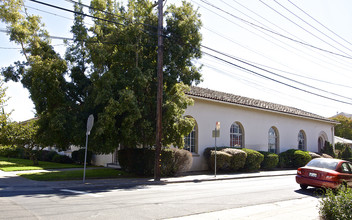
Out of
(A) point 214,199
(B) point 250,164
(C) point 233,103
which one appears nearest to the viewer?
(A) point 214,199

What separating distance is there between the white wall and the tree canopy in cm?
479

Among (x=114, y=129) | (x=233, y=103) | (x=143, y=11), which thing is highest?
(x=143, y=11)

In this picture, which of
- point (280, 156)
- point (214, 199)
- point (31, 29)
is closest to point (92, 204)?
point (214, 199)

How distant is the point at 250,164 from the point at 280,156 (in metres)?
5.26

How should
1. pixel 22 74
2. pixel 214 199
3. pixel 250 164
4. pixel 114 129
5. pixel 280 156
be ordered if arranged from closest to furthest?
pixel 214 199
pixel 114 129
pixel 22 74
pixel 250 164
pixel 280 156

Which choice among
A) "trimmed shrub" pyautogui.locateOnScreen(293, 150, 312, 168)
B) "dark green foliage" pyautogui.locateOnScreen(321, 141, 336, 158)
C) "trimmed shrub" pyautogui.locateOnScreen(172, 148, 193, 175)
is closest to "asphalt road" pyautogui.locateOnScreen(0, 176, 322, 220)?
"trimmed shrub" pyautogui.locateOnScreen(172, 148, 193, 175)

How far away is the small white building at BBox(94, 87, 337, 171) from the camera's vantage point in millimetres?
20952

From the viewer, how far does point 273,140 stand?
2769 centimetres

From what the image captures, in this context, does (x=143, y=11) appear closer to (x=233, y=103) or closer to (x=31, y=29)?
(x=31, y=29)

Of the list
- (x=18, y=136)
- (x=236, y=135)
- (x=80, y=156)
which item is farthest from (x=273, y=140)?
(x=18, y=136)

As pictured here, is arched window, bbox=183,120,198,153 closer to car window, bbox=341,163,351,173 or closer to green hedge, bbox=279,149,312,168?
green hedge, bbox=279,149,312,168

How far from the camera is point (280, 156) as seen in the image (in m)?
24.8

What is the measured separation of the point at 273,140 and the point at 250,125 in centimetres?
434

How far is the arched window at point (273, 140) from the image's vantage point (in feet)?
89.7
